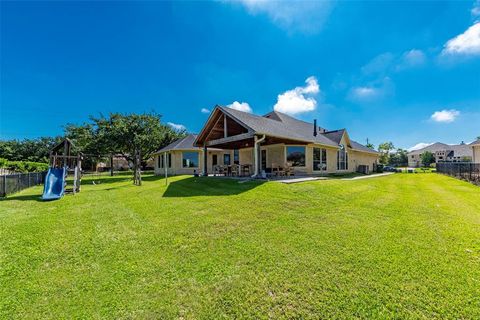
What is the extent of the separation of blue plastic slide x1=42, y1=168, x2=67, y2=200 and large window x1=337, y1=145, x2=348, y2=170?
2005 cm

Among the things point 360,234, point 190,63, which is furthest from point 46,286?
point 190,63

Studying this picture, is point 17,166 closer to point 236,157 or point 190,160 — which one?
point 190,160

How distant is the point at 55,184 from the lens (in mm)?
9688

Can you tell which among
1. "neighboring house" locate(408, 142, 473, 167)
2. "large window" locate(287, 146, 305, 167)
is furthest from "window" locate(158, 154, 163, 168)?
"neighboring house" locate(408, 142, 473, 167)

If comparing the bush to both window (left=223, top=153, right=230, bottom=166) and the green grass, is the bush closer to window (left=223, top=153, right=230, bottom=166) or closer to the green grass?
the green grass

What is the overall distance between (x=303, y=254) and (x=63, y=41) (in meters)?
19.1

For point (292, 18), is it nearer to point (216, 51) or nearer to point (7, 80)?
point (216, 51)

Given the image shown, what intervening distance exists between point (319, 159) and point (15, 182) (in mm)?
19211

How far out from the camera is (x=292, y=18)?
38.1 feet

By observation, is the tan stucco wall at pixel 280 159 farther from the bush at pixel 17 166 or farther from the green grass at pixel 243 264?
the bush at pixel 17 166

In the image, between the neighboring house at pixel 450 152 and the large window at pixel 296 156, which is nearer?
the large window at pixel 296 156

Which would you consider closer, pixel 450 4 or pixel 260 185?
pixel 260 185

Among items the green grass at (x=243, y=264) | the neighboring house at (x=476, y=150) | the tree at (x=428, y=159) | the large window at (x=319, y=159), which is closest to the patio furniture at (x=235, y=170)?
the large window at (x=319, y=159)

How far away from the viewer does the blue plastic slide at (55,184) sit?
358 inches
